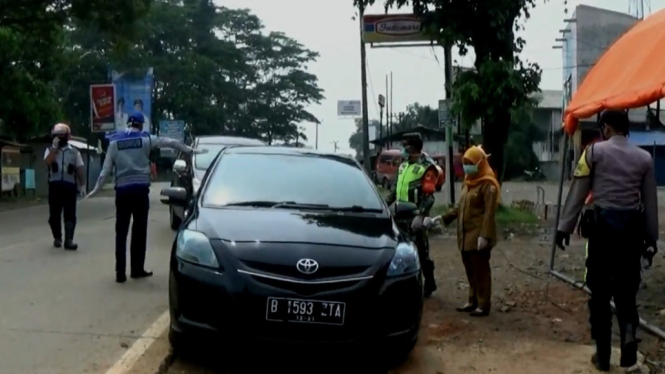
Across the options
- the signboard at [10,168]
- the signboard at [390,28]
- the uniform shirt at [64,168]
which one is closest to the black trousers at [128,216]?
the uniform shirt at [64,168]

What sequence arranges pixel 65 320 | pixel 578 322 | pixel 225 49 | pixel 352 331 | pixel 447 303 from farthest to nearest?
pixel 225 49
pixel 447 303
pixel 578 322
pixel 65 320
pixel 352 331

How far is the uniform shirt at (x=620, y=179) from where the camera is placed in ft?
21.0

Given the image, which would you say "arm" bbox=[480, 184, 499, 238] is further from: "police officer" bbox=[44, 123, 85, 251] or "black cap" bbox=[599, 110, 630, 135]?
"police officer" bbox=[44, 123, 85, 251]

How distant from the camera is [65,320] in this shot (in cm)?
788

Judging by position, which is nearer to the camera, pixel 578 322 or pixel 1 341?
pixel 1 341

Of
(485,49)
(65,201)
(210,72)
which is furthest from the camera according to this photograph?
(210,72)

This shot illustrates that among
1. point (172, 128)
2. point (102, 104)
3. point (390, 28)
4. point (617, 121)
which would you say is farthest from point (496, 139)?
point (172, 128)

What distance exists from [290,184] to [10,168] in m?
28.1

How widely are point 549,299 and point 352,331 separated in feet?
13.7

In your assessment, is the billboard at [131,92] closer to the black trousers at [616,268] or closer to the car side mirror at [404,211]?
the car side mirror at [404,211]

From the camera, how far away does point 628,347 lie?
637cm

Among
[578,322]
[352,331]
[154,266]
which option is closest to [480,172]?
[578,322]

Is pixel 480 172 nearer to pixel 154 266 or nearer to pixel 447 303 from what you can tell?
pixel 447 303

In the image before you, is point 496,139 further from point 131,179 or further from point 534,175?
point 534,175
